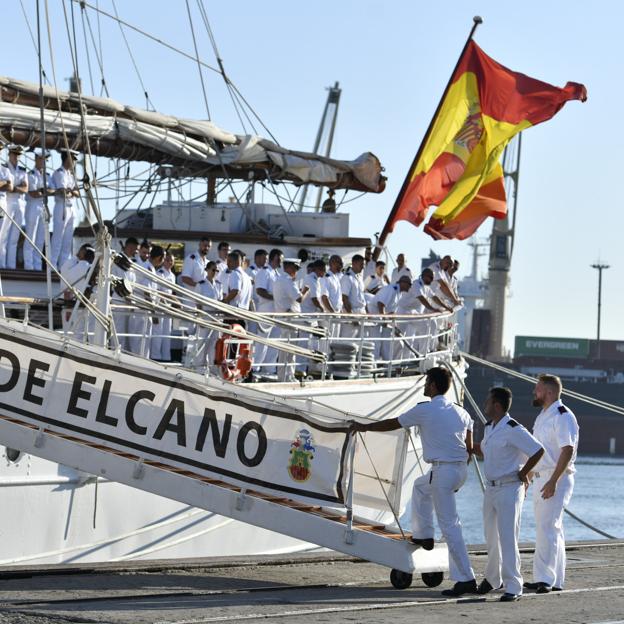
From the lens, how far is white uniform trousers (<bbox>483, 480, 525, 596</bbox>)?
30.4ft

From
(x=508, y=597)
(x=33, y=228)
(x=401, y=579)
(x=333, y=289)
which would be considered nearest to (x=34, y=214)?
(x=33, y=228)

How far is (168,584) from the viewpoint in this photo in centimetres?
953

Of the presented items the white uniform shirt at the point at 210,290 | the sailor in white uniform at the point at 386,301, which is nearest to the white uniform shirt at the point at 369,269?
the sailor in white uniform at the point at 386,301

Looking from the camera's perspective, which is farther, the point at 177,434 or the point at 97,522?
the point at 97,522

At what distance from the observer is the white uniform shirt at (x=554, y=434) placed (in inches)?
389

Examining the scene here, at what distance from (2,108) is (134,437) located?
8362 mm

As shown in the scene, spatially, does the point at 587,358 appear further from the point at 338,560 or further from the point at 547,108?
the point at 338,560

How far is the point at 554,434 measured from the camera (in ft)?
32.6

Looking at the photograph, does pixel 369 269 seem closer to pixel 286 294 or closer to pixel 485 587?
pixel 286 294

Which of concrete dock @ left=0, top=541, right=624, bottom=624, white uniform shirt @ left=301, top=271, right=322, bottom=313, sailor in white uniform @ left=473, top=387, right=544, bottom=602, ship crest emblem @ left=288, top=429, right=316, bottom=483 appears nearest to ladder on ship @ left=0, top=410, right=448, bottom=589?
ship crest emblem @ left=288, top=429, right=316, bottom=483

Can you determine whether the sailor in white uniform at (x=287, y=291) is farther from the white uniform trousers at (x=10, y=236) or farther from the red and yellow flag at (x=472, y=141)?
the red and yellow flag at (x=472, y=141)

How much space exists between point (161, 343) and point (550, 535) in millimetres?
7105

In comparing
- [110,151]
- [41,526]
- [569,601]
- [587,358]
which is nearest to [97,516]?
[41,526]

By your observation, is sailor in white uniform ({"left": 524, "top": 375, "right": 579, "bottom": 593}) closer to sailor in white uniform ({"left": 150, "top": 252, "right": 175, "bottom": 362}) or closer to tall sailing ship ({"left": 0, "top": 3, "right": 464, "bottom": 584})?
tall sailing ship ({"left": 0, "top": 3, "right": 464, "bottom": 584})
